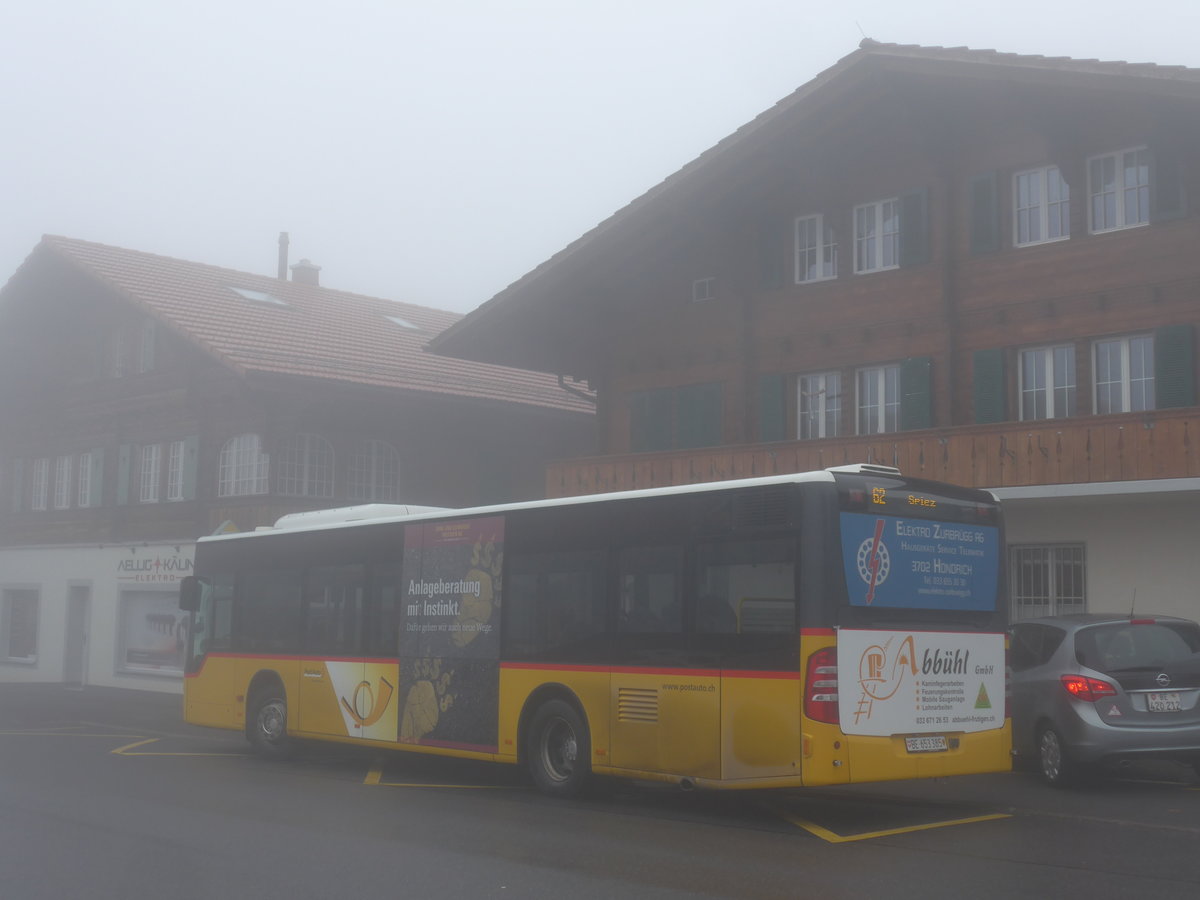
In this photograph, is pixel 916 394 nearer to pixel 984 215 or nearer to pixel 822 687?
pixel 984 215

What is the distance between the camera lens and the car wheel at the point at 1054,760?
12.8 m

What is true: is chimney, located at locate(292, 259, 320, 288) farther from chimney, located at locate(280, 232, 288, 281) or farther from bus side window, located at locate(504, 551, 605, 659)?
bus side window, located at locate(504, 551, 605, 659)

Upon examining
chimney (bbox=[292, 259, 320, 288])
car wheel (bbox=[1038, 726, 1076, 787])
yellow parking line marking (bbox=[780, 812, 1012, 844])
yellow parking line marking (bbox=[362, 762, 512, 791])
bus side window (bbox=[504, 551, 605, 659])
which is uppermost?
chimney (bbox=[292, 259, 320, 288])

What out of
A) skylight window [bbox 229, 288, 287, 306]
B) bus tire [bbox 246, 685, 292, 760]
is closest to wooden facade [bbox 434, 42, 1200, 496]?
bus tire [bbox 246, 685, 292, 760]

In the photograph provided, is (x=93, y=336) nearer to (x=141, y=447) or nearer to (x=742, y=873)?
(x=141, y=447)

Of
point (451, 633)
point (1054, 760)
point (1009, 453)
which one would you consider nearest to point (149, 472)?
point (1009, 453)

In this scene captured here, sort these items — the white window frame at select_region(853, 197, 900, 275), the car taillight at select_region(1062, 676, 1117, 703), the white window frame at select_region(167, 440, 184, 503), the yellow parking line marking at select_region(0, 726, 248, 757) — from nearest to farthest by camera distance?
the car taillight at select_region(1062, 676, 1117, 703) → the yellow parking line marking at select_region(0, 726, 248, 757) → the white window frame at select_region(853, 197, 900, 275) → the white window frame at select_region(167, 440, 184, 503)

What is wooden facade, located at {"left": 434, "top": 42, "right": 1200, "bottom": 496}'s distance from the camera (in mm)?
19906

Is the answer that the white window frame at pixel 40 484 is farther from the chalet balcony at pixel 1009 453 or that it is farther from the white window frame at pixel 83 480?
the chalet balcony at pixel 1009 453

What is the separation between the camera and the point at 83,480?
37.9 metres

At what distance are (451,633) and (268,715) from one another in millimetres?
4137

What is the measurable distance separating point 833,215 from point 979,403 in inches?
181

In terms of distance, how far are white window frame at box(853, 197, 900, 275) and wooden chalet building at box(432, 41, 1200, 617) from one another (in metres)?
0.04

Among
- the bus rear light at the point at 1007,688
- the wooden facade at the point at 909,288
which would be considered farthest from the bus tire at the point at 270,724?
the wooden facade at the point at 909,288
